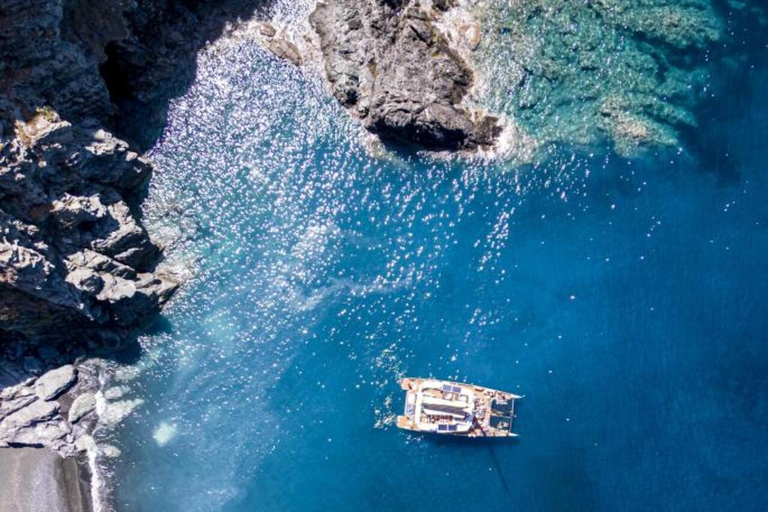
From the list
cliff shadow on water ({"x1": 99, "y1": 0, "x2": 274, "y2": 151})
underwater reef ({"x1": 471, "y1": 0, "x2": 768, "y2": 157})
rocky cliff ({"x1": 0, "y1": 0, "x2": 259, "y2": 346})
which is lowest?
rocky cliff ({"x1": 0, "y1": 0, "x2": 259, "y2": 346})

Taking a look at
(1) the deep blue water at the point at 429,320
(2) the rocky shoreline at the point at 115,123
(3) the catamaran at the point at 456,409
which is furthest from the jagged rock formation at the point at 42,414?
(3) the catamaran at the point at 456,409

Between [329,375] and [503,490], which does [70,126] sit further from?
[503,490]

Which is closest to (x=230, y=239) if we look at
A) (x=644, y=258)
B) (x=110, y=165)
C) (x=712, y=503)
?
(x=110, y=165)

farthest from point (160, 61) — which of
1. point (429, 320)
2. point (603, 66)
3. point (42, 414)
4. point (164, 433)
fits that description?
point (603, 66)

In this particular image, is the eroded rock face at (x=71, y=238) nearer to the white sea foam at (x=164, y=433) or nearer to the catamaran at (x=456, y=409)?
the white sea foam at (x=164, y=433)

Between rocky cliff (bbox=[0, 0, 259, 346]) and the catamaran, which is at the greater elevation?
rocky cliff (bbox=[0, 0, 259, 346])

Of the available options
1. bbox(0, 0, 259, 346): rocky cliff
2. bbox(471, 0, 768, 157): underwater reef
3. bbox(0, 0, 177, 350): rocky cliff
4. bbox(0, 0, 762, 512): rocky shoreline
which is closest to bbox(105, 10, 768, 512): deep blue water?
bbox(0, 0, 762, 512): rocky shoreline

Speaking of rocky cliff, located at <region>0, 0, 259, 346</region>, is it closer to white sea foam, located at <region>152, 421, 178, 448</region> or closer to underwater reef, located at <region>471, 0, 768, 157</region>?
white sea foam, located at <region>152, 421, 178, 448</region>
